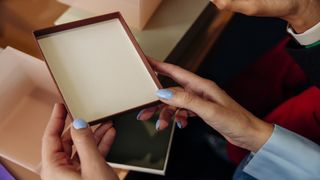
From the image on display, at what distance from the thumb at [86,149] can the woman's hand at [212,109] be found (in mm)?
127

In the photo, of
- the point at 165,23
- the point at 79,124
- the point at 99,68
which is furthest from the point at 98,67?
the point at 165,23

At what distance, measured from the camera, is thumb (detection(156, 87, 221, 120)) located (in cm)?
58

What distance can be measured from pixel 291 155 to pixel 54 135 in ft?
1.38

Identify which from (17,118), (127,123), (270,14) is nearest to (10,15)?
(17,118)

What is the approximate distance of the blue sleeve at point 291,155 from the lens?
67 cm

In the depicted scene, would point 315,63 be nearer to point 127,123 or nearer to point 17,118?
point 127,123

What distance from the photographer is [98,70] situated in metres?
0.64

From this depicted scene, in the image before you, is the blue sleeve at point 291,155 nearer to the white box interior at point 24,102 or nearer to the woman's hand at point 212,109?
the woman's hand at point 212,109

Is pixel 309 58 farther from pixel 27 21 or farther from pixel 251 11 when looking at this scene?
pixel 27 21

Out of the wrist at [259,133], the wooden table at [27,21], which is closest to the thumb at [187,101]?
the wrist at [259,133]

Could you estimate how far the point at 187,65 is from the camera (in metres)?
1.07

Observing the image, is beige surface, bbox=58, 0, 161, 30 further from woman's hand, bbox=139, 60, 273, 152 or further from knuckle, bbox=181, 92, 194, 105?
knuckle, bbox=181, 92, 194, 105

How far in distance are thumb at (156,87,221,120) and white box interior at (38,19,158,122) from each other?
0.09 ft

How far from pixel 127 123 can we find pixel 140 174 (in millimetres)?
154
